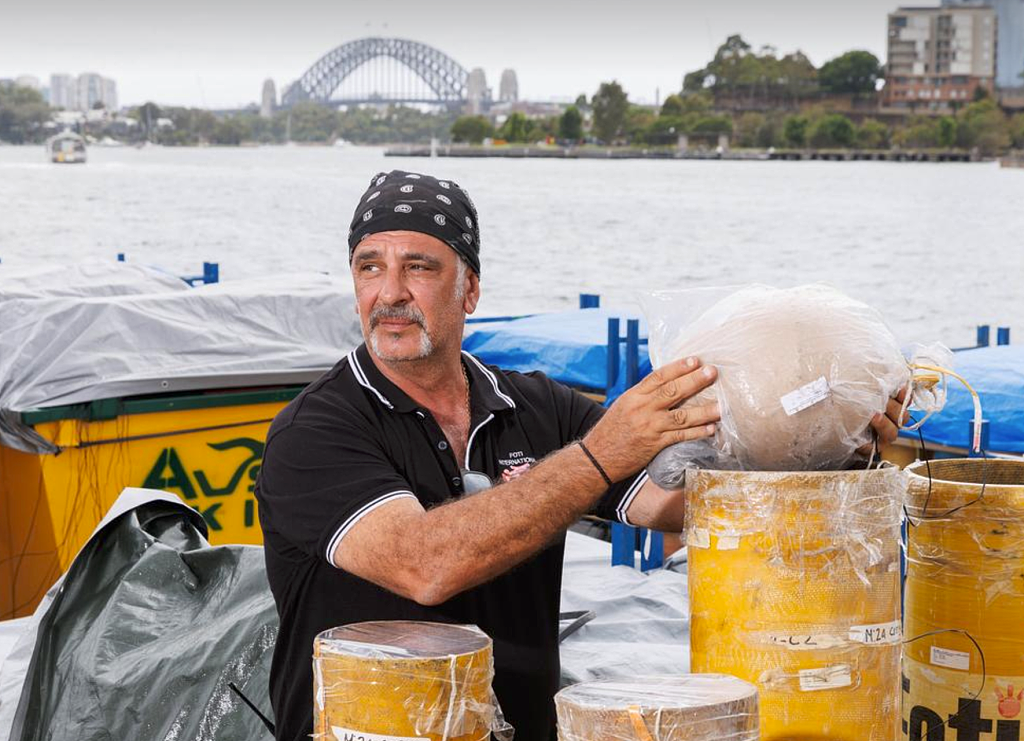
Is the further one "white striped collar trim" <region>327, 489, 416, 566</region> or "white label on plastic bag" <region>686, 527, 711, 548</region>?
"white striped collar trim" <region>327, 489, 416, 566</region>

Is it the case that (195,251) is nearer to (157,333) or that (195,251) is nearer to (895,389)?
(157,333)

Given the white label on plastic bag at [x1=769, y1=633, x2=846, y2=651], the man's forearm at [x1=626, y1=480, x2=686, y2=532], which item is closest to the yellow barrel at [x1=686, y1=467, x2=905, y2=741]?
the white label on plastic bag at [x1=769, y1=633, x2=846, y2=651]

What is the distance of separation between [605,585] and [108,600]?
205cm

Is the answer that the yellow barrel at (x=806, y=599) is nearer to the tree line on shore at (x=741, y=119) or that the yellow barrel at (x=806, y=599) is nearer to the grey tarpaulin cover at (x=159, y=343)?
the grey tarpaulin cover at (x=159, y=343)

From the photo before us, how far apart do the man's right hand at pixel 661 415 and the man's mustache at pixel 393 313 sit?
75cm

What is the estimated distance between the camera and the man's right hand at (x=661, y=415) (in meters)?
2.73

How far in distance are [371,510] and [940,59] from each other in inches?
5457

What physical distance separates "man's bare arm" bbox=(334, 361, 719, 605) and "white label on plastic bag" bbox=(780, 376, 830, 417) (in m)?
0.14

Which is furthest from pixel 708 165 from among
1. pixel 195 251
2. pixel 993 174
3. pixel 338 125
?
pixel 195 251

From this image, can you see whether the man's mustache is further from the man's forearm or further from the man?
the man's forearm

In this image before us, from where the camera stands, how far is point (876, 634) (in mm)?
2582

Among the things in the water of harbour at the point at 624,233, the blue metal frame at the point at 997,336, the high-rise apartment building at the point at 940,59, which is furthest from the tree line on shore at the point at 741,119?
the blue metal frame at the point at 997,336

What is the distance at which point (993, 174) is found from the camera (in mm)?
117312

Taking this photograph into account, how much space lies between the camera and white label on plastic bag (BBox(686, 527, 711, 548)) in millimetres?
2627
